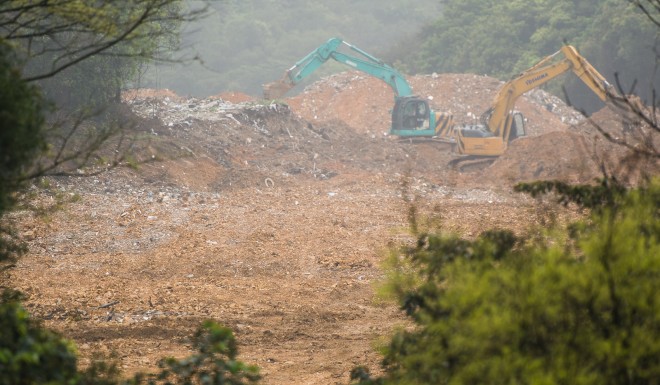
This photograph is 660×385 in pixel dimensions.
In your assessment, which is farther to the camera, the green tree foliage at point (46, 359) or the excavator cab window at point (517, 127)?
the excavator cab window at point (517, 127)

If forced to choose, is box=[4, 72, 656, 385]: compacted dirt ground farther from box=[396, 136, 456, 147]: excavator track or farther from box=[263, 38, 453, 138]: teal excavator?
box=[263, 38, 453, 138]: teal excavator

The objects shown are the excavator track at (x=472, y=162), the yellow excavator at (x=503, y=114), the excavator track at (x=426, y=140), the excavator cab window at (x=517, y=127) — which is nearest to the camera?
the yellow excavator at (x=503, y=114)

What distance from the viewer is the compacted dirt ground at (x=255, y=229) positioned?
A: 10.9 meters

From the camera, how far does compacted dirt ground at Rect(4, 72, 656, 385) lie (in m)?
10.9

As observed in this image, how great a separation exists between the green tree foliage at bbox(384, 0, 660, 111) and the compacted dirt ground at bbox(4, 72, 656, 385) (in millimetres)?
11673

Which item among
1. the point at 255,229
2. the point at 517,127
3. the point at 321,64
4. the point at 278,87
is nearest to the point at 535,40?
the point at 517,127

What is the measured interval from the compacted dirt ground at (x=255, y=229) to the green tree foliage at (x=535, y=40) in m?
11.7

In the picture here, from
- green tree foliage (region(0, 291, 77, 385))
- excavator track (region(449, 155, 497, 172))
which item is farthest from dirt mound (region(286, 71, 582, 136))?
green tree foliage (region(0, 291, 77, 385))

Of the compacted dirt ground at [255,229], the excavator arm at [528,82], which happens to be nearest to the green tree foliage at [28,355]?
the compacted dirt ground at [255,229]

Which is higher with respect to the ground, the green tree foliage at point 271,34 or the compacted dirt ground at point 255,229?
the green tree foliage at point 271,34

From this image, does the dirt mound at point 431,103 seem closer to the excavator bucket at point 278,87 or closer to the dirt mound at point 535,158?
the excavator bucket at point 278,87

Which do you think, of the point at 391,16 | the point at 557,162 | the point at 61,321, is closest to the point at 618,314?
the point at 61,321

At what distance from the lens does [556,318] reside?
4586mm

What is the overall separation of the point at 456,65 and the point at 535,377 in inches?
1874
